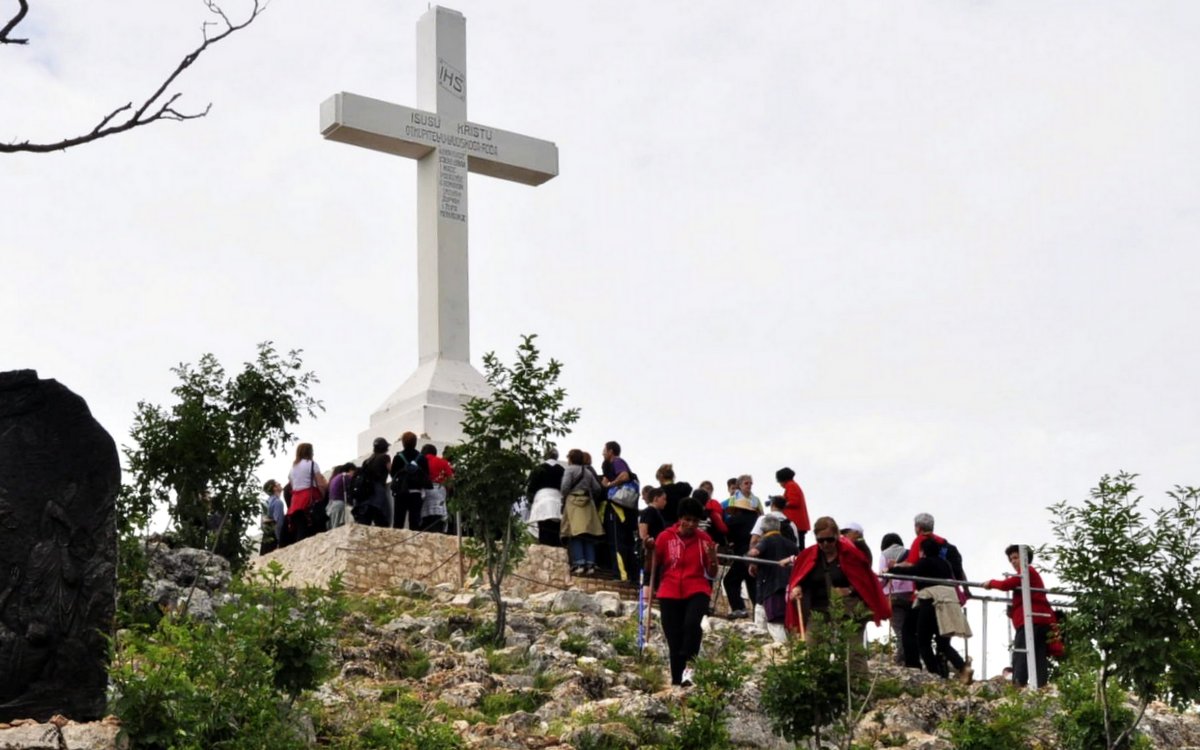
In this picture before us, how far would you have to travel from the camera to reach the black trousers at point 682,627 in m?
15.3

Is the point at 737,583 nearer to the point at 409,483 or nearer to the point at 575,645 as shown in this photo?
the point at 575,645

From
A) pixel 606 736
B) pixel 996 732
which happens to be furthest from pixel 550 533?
pixel 996 732

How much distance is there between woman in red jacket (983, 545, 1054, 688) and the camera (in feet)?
56.2

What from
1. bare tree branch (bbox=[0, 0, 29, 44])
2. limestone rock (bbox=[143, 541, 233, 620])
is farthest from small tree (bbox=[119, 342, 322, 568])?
bare tree branch (bbox=[0, 0, 29, 44])

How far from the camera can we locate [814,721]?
1370 centimetres

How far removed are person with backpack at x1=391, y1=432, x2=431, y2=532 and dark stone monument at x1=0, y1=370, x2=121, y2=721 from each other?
854 centimetres

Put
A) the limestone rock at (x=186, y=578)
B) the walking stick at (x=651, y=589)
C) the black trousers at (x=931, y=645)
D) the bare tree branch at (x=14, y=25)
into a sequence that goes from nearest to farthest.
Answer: the bare tree branch at (x=14, y=25)
the walking stick at (x=651, y=589)
the limestone rock at (x=186, y=578)
the black trousers at (x=931, y=645)

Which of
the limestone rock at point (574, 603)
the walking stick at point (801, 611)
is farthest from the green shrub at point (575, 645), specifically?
the walking stick at point (801, 611)

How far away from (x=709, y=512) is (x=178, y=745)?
27.8ft

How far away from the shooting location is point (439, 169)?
83.0 ft

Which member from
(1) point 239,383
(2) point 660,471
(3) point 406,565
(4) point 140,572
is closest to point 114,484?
(4) point 140,572

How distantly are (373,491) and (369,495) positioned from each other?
0.06 metres

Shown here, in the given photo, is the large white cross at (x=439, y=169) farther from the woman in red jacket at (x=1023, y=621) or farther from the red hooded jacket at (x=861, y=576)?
the red hooded jacket at (x=861, y=576)

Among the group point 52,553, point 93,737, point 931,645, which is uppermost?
point 52,553
